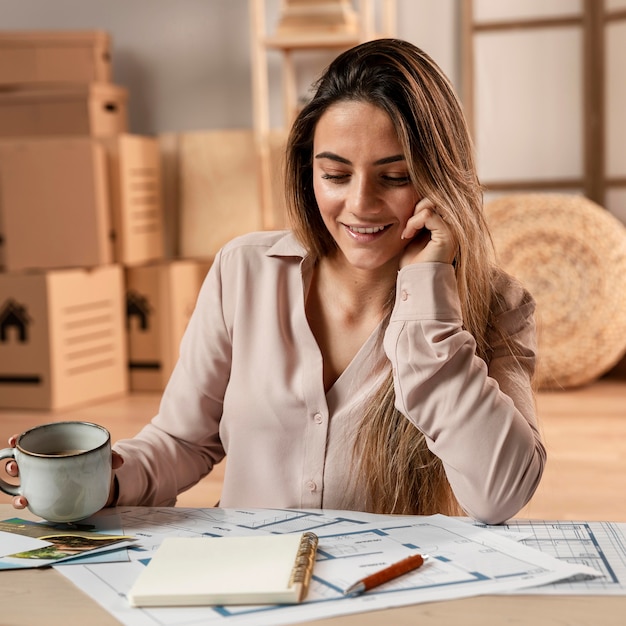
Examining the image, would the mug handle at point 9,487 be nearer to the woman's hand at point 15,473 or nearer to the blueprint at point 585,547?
the woman's hand at point 15,473

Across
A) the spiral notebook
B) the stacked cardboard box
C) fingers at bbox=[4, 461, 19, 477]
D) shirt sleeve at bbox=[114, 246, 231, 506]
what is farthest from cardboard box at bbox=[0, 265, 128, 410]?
the spiral notebook

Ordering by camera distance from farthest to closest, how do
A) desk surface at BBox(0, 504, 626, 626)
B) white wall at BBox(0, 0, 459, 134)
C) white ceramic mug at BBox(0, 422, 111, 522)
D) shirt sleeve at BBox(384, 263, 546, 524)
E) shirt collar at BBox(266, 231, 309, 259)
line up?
white wall at BBox(0, 0, 459, 134) < shirt collar at BBox(266, 231, 309, 259) < shirt sleeve at BBox(384, 263, 546, 524) < white ceramic mug at BBox(0, 422, 111, 522) < desk surface at BBox(0, 504, 626, 626)

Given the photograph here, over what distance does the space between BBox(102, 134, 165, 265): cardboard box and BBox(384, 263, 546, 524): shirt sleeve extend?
2792 millimetres

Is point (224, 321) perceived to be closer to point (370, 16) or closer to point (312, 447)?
point (312, 447)

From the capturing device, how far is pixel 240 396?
1.29 meters

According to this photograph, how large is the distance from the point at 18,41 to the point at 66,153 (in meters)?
0.56

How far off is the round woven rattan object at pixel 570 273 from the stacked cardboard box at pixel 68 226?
4.29ft

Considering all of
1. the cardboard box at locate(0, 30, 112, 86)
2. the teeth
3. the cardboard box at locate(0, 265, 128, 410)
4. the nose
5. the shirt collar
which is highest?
the cardboard box at locate(0, 30, 112, 86)

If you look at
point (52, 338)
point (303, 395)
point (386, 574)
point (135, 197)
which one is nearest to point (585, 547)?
point (386, 574)

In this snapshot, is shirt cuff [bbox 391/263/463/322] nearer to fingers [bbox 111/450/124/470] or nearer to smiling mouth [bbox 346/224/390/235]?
smiling mouth [bbox 346/224/390/235]

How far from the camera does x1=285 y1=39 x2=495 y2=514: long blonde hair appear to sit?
1192 mm

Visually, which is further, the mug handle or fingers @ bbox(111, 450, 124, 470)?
fingers @ bbox(111, 450, 124, 470)

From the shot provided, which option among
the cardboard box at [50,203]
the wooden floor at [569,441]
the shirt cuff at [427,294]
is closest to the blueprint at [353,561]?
the shirt cuff at [427,294]

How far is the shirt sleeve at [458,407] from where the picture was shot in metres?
1.09
